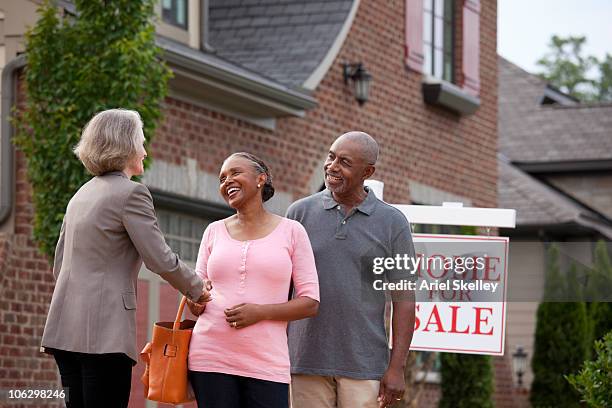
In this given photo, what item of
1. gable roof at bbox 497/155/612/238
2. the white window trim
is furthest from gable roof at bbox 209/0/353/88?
gable roof at bbox 497/155/612/238

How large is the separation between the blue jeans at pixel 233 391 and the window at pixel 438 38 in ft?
38.9

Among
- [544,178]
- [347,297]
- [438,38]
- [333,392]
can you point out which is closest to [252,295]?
[347,297]

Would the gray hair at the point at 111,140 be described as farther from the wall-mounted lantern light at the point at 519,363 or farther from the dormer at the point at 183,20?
the wall-mounted lantern light at the point at 519,363

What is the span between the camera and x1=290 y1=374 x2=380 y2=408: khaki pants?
591 cm

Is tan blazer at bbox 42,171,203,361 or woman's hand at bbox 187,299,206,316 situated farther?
woman's hand at bbox 187,299,206,316

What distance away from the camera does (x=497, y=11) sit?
19.0m

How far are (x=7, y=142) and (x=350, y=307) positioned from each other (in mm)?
5335

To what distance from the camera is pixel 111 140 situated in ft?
18.0

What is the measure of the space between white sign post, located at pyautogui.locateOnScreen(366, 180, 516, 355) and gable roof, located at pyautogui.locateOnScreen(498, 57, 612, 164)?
17.0 meters

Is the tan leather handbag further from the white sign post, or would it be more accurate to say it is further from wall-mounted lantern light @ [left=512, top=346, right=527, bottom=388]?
wall-mounted lantern light @ [left=512, top=346, right=527, bottom=388]

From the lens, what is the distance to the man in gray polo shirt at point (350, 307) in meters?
5.93

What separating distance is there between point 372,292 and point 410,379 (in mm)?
8380

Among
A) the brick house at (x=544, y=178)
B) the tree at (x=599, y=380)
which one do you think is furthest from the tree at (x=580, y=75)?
the tree at (x=599, y=380)

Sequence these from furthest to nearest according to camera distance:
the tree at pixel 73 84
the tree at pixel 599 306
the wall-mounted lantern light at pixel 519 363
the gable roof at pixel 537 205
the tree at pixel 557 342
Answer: the gable roof at pixel 537 205, the wall-mounted lantern light at pixel 519 363, the tree at pixel 557 342, the tree at pixel 599 306, the tree at pixel 73 84
